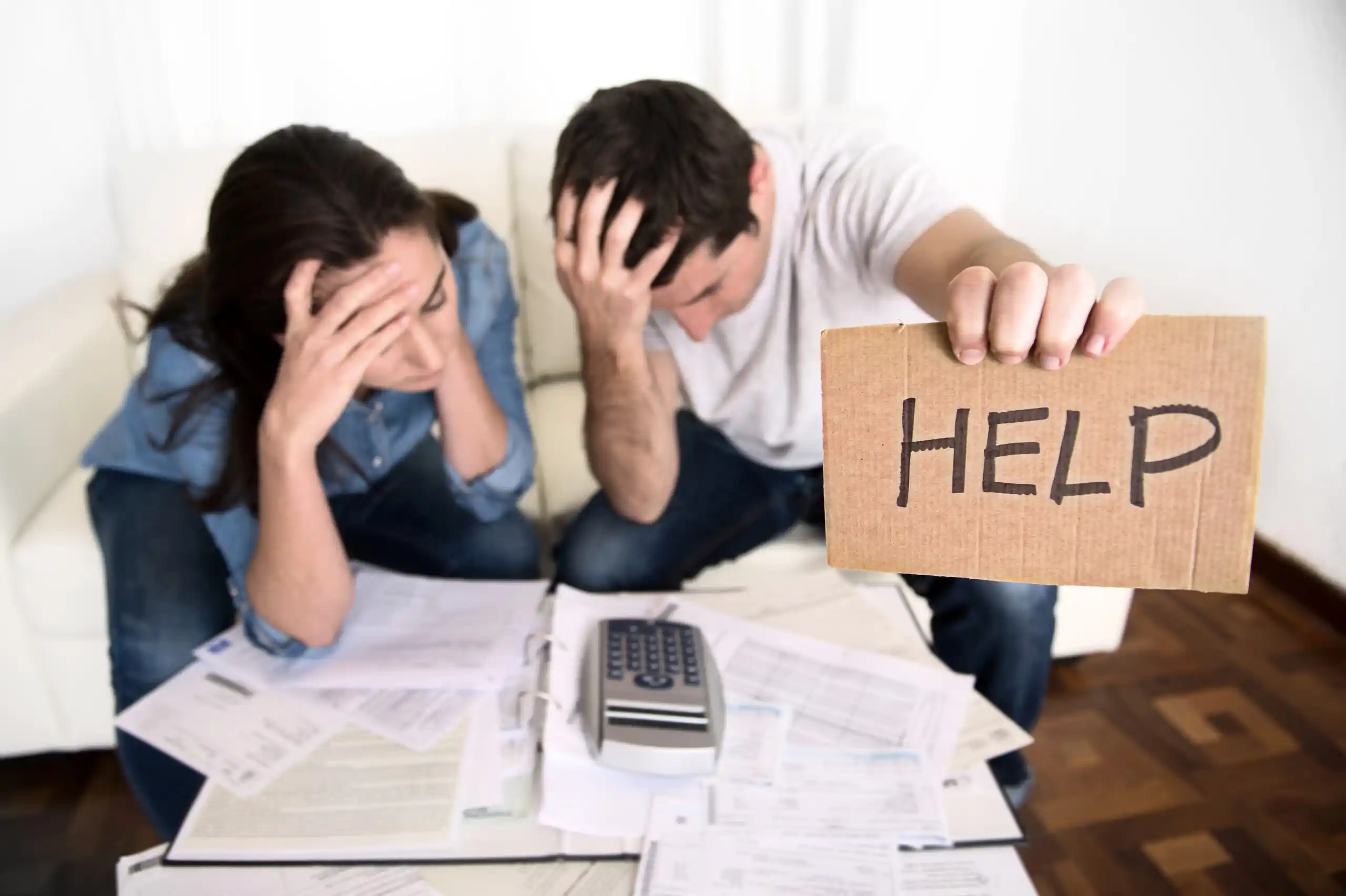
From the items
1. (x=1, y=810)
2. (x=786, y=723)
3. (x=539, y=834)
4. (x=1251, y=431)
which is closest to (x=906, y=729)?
(x=786, y=723)

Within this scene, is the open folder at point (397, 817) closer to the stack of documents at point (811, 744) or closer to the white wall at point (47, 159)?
the stack of documents at point (811, 744)

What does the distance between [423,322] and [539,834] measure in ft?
1.65

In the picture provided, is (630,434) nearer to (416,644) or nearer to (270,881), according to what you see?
(416,644)

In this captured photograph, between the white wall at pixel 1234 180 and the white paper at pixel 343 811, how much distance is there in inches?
51.5

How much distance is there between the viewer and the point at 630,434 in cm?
111

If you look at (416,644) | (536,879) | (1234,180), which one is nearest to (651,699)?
(536,879)

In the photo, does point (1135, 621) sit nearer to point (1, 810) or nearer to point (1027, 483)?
point (1027, 483)

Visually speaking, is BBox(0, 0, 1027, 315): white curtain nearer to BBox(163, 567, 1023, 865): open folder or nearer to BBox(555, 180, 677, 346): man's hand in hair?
BBox(555, 180, 677, 346): man's hand in hair

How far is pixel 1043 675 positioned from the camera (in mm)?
1111

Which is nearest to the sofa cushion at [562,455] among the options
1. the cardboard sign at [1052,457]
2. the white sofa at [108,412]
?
the white sofa at [108,412]

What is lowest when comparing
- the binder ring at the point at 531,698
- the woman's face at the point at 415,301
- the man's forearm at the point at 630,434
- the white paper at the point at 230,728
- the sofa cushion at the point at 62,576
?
the sofa cushion at the point at 62,576

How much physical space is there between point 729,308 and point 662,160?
22 centimetres

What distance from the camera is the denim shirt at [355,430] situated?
977 mm

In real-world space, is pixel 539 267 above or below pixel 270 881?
above
